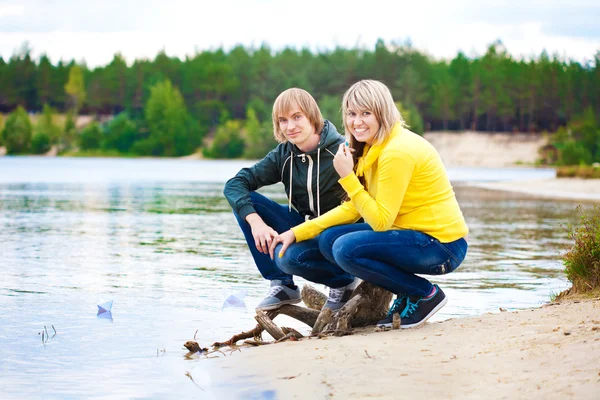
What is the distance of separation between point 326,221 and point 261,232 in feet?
1.40

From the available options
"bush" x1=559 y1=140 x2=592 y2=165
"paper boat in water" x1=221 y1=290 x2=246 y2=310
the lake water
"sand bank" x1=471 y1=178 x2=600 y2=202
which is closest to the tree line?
"bush" x1=559 y1=140 x2=592 y2=165

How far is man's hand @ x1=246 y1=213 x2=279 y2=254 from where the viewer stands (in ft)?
17.5

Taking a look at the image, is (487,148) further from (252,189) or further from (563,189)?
(252,189)

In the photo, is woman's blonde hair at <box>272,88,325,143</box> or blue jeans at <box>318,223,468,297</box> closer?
blue jeans at <box>318,223,468,297</box>

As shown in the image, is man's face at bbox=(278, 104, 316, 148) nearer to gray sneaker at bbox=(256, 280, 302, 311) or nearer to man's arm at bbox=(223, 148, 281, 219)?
man's arm at bbox=(223, 148, 281, 219)

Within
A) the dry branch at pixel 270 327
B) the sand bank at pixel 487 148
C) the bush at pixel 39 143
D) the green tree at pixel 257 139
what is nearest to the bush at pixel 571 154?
the sand bank at pixel 487 148

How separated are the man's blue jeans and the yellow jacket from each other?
441 millimetres

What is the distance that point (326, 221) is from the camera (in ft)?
17.0

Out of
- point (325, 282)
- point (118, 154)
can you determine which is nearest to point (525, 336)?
point (325, 282)

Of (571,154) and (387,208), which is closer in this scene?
(387,208)

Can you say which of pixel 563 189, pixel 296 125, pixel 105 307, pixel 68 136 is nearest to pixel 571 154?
pixel 563 189

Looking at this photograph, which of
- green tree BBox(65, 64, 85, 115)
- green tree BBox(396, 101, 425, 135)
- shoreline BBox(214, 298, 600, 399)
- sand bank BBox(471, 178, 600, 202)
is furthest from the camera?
green tree BBox(65, 64, 85, 115)

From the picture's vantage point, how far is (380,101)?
16.2ft

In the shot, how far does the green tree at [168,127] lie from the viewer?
110000 millimetres
